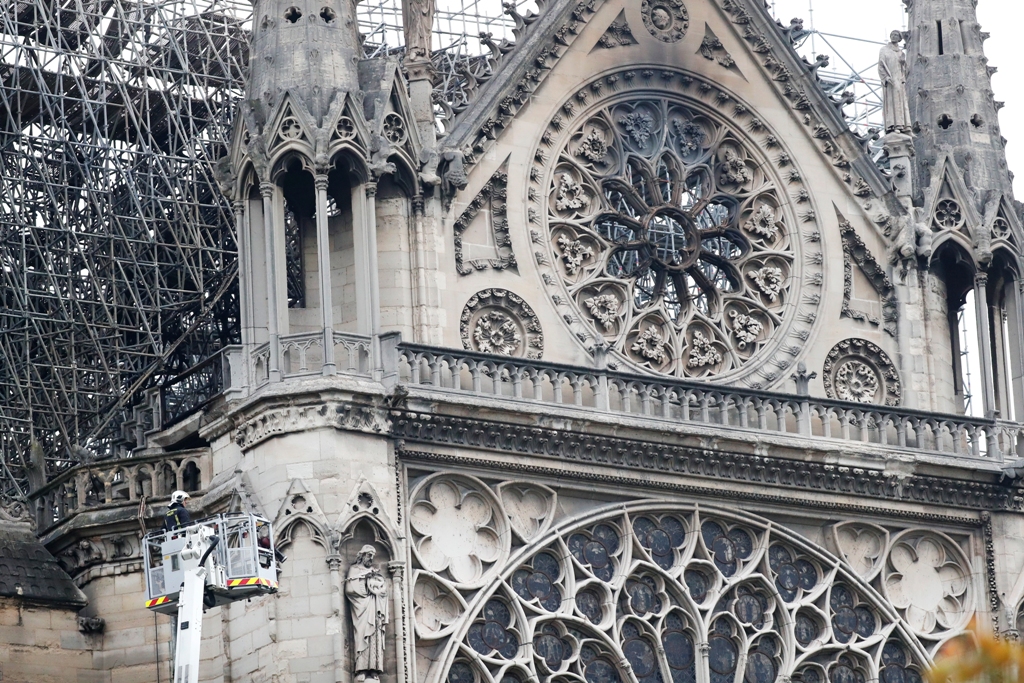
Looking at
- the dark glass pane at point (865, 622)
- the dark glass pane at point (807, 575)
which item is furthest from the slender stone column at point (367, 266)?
the dark glass pane at point (865, 622)

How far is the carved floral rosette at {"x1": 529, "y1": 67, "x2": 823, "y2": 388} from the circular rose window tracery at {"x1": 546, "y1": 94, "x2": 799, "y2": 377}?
0.05 ft

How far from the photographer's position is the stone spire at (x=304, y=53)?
90.1 ft

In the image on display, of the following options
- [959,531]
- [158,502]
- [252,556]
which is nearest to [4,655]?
[158,502]

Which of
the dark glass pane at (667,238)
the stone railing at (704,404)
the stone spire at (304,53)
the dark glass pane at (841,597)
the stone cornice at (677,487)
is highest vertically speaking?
the stone spire at (304,53)

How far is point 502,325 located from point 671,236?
99.6 inches

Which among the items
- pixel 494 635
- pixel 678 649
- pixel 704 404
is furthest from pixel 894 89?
pixel 494 635

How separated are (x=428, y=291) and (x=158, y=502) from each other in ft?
11.2

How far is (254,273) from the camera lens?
27.6m

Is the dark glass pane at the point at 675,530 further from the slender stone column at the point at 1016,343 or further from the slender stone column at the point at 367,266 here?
the slender stone column at the point at 1016,343

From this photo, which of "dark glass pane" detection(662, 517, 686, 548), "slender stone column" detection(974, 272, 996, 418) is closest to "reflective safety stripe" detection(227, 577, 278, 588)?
"dark glass pane" detection(662, 517, 686, 548)

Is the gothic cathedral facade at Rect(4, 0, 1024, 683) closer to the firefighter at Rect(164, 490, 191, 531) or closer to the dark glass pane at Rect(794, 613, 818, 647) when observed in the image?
the dark glass pane at Rect(794, 613, 818, 647)

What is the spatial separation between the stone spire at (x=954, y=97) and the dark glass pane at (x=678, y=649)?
6.14 meters

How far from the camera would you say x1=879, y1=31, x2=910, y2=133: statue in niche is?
3133cm

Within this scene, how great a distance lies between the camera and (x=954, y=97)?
104 ft
